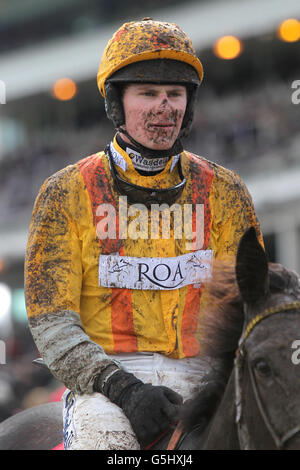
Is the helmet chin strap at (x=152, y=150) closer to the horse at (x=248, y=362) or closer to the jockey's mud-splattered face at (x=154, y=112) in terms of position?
the jockey's mud-splattered face at (x=154, y=112)

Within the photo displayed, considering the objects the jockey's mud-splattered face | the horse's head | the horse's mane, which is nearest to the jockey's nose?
the jockey's mud-splattered face

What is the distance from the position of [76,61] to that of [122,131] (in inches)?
591

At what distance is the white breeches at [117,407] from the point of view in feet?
7.42

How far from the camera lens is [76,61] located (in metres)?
17.2

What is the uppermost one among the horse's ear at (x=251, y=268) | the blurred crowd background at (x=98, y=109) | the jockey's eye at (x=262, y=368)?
the blurred crowd background at (x=98, y=109)

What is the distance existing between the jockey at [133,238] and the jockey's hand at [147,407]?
0.19 metres

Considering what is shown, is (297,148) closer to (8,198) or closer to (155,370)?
(8,198)

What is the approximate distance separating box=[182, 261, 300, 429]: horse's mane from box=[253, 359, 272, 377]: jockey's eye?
0.21 m

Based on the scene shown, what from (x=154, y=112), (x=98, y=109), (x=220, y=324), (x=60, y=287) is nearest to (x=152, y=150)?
(x=154, y=112)

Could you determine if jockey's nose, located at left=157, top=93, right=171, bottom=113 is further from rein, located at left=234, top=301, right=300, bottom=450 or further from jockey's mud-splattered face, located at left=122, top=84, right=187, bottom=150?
rein, located at left=234, top=301, right=300, bottom=450

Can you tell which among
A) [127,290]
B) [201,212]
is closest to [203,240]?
[201,212]

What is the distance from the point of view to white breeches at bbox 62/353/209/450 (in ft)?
7.42

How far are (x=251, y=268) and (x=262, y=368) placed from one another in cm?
27

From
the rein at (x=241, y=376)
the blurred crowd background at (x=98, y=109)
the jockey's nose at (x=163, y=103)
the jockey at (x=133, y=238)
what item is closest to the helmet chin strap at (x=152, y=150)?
the jockey at (x=133, y=238)
